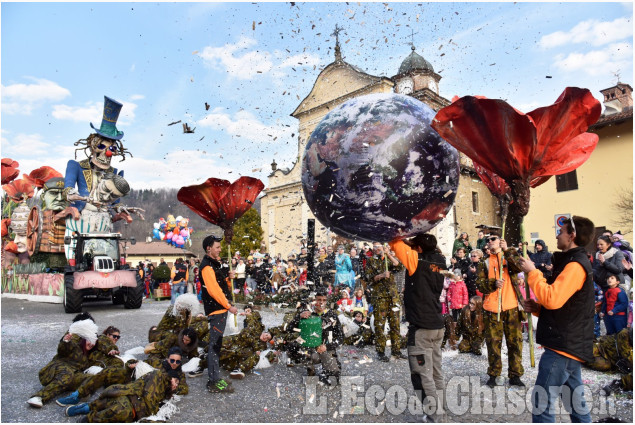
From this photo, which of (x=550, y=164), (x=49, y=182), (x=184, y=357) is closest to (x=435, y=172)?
(x=550, y=164)

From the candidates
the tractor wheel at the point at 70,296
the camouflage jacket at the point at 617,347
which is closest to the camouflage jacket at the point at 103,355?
the camouflage jacket at the point at 617,347

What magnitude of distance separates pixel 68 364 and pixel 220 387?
6.01ft

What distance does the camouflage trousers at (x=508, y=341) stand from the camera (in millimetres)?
5043

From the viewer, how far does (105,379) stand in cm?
487

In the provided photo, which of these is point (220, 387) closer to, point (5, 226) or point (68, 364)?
point (68, 364)

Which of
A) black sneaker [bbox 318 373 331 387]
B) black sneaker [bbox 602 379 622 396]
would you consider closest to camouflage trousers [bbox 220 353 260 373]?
black sneaker [bbox 318 373 331 387]

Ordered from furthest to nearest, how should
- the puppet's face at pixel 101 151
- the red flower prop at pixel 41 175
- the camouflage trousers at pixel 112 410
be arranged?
the red flower prop at pixel 41 175
the puppet's face at pixel 101 151
the camouflage trousers at pixel 112 410

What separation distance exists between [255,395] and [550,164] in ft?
12.8

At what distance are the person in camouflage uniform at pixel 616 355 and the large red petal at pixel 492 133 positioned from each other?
321 centimetres

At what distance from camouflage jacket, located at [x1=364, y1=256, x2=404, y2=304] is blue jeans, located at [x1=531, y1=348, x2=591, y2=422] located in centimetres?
346

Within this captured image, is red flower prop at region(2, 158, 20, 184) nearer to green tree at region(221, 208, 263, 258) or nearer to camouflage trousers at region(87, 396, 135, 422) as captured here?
green tree at region(221, 208, 263, 258)

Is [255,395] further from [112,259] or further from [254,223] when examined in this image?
[254,223]

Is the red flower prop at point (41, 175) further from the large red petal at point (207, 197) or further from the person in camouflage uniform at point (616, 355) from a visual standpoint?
the person in camouflage uniform at point (616, 355)

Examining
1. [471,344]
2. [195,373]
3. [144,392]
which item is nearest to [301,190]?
[471,344]
